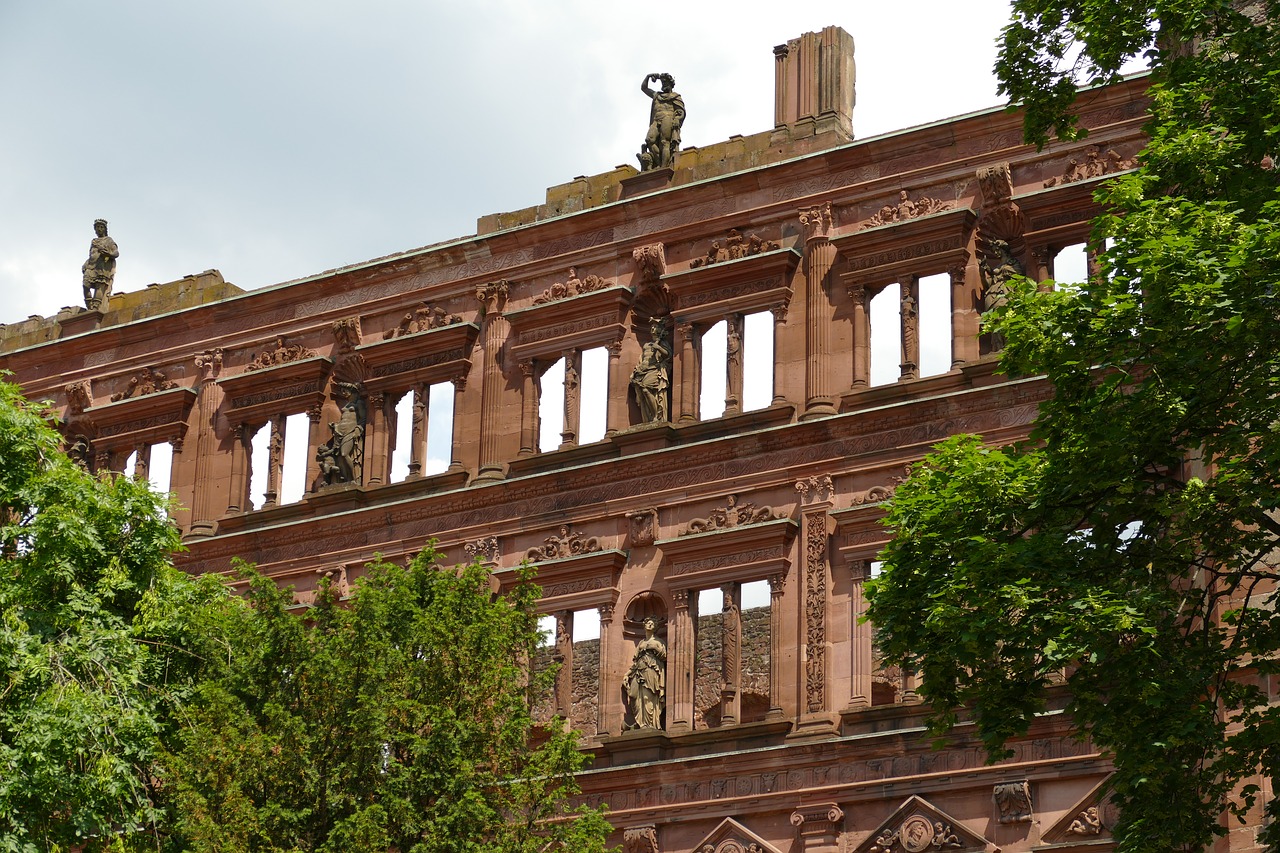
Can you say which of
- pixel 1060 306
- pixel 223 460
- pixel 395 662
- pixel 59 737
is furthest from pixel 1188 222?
pixel 223 460

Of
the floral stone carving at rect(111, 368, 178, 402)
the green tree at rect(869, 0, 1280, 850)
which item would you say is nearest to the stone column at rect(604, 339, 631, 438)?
the floral stone carving at rect(111, 368, 178, 402)

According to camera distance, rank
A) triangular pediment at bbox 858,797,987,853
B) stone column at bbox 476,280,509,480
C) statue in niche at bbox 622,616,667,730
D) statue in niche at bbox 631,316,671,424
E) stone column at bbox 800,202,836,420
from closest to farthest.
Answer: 1. triangular pediment at bbox 858,797,987,853
2. statue in niche at bbox 622,616,667,730
3. stone column at bbox 800,202,836,420
4. statue in niche at bbox 631,316,671,424
5. stone column at bbox 476,280,509,480

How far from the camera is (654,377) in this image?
38531 mm

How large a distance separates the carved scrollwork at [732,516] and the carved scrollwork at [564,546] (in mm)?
1795

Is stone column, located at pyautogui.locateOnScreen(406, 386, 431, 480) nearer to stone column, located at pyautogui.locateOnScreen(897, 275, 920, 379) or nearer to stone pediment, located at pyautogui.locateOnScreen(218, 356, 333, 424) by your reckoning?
stone pediment, located at pyautogui.locateOnScreen(218, 356, 333, 424)

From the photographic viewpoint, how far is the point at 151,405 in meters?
44.4

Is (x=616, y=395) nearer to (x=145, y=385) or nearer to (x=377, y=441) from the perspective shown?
(x=377, y=441)

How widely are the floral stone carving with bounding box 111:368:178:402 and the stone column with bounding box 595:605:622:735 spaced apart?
11293 millimetres

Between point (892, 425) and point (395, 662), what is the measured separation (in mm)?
9333

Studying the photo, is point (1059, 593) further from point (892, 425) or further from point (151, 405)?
point (151, 405)

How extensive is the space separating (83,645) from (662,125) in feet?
46.8

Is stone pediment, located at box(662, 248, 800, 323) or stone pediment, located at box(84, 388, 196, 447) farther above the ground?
stone pediment, located at box(662, 248, 800, 323)

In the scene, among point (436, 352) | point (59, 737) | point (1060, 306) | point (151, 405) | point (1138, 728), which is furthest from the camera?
point (151, 405)

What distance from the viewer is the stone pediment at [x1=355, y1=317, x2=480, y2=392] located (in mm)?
40906
